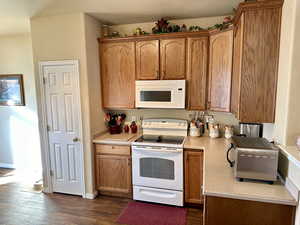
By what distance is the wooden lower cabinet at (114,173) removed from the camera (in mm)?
2879

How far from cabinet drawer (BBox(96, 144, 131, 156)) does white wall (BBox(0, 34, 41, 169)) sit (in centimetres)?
182

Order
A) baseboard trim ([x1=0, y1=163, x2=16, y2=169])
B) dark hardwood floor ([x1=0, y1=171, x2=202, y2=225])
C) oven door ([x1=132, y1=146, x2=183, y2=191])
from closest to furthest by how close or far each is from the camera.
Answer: dark hardwood floor ([x1=0, y1=171, x2=202, y2=225])
oven door ([x1=132, y1=146, x2=183, y2=191])
baseboard trim ([x1=0, y1=163, x2=16, y2=169])

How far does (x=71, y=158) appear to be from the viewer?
3.00 metres

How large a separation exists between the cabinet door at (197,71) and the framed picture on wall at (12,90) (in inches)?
128

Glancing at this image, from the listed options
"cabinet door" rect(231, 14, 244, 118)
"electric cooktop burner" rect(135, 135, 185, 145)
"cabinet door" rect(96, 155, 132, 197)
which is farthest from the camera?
"cabinet door" rect(96, 155, 132, 197)

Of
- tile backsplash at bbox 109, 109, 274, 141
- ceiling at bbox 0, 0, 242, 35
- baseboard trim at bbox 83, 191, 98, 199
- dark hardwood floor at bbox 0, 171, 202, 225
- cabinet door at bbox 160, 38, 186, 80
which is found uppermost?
ceiling at bbox 0, 0, 242, 35

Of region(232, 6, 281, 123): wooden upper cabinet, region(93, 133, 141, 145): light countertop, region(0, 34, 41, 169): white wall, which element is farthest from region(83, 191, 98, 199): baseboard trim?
region(232, 6, 281, 123): wooden upper cabinet

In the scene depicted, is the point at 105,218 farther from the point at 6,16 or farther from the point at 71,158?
the point at 6,16

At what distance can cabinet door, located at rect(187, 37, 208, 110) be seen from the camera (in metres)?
2.78

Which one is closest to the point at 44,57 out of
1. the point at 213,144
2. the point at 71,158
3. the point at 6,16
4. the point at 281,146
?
the point at 6,16

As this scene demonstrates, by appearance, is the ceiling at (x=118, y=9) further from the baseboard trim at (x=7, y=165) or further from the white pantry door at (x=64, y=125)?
the baseboard trim at (x=7, y=165)

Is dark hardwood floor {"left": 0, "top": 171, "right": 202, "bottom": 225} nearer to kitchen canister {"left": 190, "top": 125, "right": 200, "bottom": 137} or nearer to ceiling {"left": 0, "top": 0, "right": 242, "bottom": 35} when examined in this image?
kitchen canister {"left": 190, "top": 125, "right": 200, "bottom": 137}

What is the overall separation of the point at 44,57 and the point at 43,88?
0.46m

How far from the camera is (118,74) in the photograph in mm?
3117
